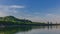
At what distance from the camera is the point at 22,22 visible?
9856cm

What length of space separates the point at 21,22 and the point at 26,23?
356cm

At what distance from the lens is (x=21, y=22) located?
98.2 metres

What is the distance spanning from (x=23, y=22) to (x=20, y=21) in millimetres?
2345

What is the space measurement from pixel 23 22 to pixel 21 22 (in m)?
1.92

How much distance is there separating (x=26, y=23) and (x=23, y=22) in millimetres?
2180

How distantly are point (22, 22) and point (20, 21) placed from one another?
59.1 inches

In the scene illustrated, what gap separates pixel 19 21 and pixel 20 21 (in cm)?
88

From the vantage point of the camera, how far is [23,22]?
99.6 metres

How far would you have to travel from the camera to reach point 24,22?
9962 centimetres

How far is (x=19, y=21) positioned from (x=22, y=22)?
2.18m

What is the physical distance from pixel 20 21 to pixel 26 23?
4293 mm

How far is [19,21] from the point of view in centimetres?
9794
